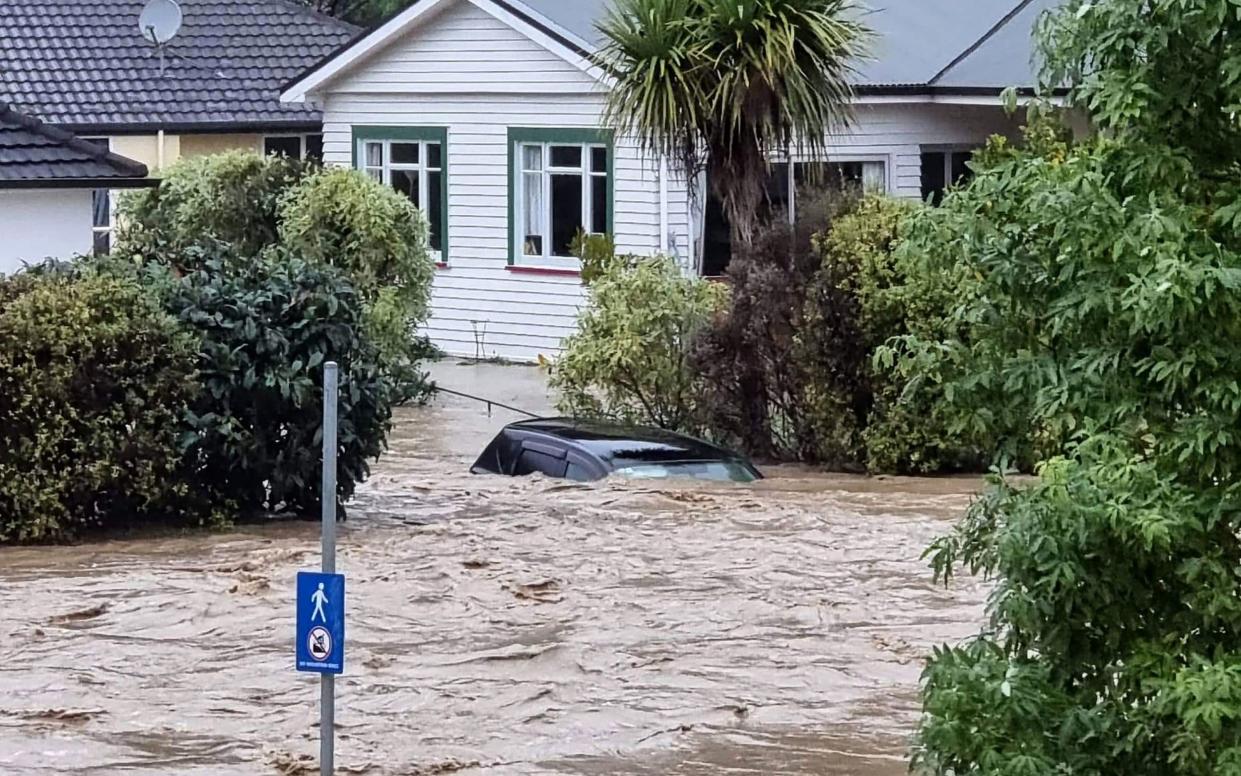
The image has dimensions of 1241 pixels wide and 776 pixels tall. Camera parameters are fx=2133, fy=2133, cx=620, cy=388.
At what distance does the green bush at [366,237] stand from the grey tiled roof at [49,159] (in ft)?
10.9

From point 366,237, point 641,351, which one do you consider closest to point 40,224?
point 366,237

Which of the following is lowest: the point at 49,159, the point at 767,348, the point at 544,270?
the point at 767,348

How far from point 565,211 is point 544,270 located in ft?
2.45

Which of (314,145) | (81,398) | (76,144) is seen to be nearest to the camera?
(81,398)

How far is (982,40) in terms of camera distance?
1022 inches

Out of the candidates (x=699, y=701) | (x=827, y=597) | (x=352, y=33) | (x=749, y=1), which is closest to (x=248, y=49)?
(x=352, y=33)

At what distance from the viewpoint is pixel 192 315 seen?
13922 mm

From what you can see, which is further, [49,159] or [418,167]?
[418,167]

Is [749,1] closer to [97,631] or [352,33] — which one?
[97,631]

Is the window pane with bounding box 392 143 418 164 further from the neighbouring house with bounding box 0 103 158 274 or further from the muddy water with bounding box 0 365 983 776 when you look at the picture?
the muddy water with bounding box 0 365 983 776

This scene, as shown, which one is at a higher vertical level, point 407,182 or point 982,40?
point 982,40

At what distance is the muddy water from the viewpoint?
9.15 m

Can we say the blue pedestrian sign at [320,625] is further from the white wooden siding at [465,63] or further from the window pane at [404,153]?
the window pane at [404,153]

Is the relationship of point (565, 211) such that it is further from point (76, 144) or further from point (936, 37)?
point (76, 144)
